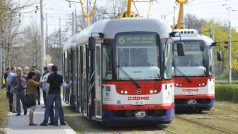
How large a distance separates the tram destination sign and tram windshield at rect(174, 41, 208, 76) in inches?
273

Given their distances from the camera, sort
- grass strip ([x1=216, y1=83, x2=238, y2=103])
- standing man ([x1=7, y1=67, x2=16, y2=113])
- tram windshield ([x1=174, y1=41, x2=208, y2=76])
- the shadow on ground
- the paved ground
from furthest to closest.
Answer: grass strip ([x1=216, y1=83, x2=238, y2=103]) < tram windshield ([x1=174, y1=41, x2=208, y2=76]) < standing man ([x1=7, y1=67, x2=16, y2=113]) < the shadow on ground < the paved ground

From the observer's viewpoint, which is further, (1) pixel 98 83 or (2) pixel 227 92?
(2) pixel 227 92

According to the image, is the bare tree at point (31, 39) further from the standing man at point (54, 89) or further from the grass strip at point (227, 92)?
the standing man at point (54, 89)

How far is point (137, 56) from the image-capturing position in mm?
18469

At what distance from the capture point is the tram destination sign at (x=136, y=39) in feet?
60.8

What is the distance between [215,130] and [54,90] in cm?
492

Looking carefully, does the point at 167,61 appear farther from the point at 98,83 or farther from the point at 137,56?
the point at 98,83

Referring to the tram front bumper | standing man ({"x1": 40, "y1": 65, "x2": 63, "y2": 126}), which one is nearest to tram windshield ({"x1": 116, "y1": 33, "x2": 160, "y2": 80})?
the tram front bumper

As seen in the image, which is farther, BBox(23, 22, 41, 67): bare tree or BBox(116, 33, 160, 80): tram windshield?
BBox(23, 22, 41, 67): bare tree

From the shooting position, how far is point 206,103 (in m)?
25.2

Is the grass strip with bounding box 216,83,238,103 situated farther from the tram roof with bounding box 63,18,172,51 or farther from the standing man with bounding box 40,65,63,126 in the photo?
the standing man with bounding box 40,65,63,126

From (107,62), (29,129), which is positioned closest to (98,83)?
(107,62)

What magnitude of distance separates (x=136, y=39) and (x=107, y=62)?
42.5 inches

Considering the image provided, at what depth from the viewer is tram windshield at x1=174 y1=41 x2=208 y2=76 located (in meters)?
25.4
